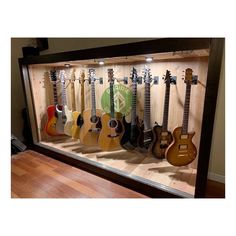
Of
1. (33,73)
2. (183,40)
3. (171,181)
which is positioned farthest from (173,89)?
(33,73)

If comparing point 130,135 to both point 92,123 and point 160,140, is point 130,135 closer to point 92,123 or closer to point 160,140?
point 160,140

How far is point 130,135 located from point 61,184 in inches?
36.2

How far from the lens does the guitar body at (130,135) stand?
2.06 metres

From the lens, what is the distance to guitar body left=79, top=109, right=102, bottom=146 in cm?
222

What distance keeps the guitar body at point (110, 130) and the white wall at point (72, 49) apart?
0.91 meters

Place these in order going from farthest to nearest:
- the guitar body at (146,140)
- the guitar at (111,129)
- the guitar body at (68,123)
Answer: the guitar body at (68,123)
the guitar at (111,129)
the guitar body at (146,140)

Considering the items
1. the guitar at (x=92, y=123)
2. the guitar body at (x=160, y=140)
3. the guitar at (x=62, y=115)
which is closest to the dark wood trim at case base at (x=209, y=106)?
the guitar body at (x=160, y=140)

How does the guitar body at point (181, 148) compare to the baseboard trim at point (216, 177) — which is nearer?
the guitar body at point (181, 148)

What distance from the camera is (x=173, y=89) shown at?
6.57ft

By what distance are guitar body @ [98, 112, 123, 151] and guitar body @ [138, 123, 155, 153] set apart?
0.25m

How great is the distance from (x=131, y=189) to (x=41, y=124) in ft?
5.84

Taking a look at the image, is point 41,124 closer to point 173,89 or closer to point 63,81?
point 63,81

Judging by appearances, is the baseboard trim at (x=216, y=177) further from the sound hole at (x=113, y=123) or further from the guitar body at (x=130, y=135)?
the sound hole at (x=113, y=123)

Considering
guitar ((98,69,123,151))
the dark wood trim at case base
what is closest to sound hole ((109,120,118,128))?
guitar ((98,69,123,151))
